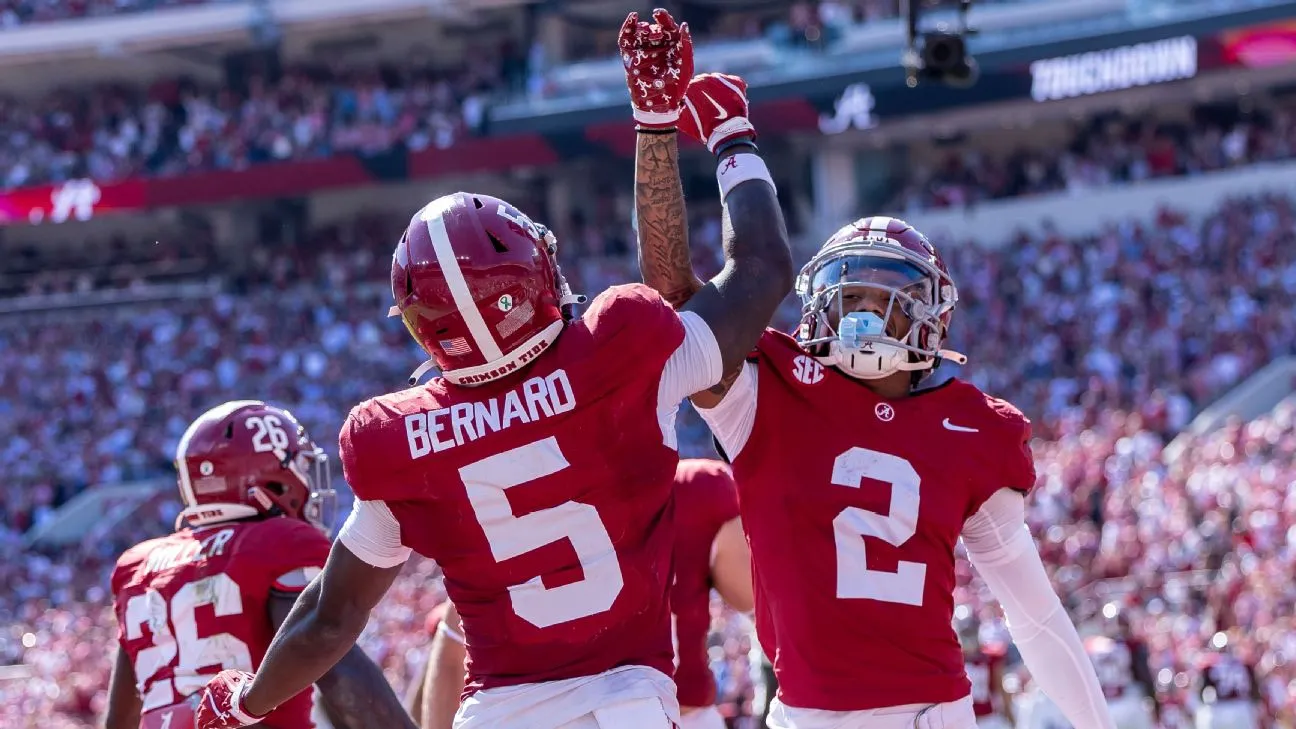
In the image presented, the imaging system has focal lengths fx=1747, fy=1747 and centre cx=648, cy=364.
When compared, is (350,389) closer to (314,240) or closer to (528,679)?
(314,240)

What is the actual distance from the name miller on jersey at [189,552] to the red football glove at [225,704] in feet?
2.76

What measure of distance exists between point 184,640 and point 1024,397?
14.3m

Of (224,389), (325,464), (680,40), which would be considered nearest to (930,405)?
(680,40)

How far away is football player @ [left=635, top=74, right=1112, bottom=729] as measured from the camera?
11.8 ft

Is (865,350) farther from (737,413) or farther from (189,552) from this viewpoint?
(189,552)

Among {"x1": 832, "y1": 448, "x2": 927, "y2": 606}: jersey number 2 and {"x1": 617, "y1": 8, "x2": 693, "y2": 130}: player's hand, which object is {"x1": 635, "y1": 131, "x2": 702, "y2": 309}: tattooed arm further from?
{"x1": 832, "y1": 448, "x2": 927, "y2": 606}: jersey number 2

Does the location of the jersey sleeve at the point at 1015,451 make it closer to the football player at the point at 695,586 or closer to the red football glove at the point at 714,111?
the red football glove at the point at 714,111

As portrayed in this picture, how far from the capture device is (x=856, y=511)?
143 inches

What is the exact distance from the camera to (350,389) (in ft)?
72.7

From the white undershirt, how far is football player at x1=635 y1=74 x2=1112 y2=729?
38 cm

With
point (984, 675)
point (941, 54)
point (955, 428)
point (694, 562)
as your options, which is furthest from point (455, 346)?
point (941, 54)

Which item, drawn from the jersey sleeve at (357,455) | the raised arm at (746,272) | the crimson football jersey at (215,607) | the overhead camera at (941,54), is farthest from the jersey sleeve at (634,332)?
the overhead camera at (941,54)

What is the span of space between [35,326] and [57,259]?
3051 mm

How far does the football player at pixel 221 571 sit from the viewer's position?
13.7 ft
